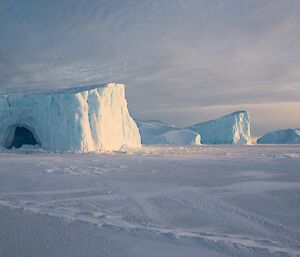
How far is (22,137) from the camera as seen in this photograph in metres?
28.7

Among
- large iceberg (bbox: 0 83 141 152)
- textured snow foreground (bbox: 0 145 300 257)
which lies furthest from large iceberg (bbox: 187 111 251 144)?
textured snow foreground (bbox: 0 145 300 257)

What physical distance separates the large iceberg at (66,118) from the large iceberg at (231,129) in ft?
117

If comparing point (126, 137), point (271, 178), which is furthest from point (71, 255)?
point (126, 137)

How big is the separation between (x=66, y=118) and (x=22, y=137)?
30.5ft

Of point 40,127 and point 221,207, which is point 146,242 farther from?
point 40,127

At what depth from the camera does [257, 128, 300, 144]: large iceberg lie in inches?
2665

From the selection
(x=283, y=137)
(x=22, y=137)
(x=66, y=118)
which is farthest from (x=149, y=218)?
(x=283, y=137)

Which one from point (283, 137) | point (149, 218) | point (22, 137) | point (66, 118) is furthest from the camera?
point (283, 137)

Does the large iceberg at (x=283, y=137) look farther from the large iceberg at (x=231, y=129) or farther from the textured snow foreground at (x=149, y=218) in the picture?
the textured snow foreground at (x=149, y=218)

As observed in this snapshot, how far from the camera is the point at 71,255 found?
2.90 meters

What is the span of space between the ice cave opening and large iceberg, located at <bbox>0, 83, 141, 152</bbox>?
308 centimetres

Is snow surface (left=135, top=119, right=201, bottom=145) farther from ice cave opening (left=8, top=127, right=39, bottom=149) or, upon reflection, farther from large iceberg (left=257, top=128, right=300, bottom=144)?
large iceberg (left=257, top=128, right=300, bottom=144)

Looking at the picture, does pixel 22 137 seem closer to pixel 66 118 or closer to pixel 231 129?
pixel 66 118

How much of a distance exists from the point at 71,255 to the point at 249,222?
239cm
